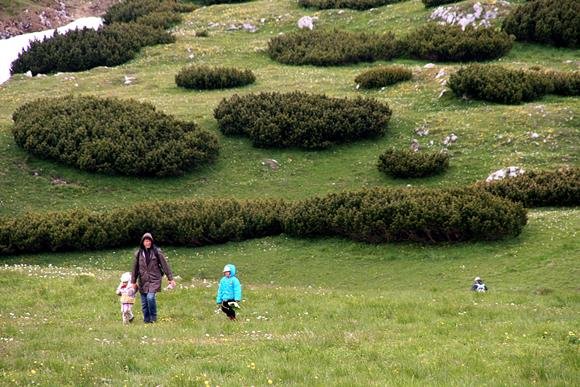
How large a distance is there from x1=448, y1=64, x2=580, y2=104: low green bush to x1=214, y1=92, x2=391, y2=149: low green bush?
16.9 feet

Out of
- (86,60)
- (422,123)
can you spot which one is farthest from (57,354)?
(86,60)

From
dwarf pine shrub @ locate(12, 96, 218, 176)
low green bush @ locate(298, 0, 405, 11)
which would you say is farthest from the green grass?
low green bush @ locate(298, 0, 405, 11)

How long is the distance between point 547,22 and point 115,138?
30201 mm

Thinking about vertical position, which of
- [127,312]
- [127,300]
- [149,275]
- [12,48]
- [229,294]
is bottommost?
[12,48]

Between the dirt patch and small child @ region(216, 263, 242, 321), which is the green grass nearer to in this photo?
small child @ region(216, 263, 242, 321)

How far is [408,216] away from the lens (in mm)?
31812

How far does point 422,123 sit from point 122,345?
32026 millimetres

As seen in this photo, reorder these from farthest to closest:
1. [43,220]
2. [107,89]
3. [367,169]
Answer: [107,89], [367,169], [43,220]

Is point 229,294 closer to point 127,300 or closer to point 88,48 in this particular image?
point 127,300

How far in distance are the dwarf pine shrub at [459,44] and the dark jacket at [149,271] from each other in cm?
3919

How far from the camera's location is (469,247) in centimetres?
3116

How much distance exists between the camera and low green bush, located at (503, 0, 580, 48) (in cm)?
5525

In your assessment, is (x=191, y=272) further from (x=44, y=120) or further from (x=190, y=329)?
(x=44, y=120)

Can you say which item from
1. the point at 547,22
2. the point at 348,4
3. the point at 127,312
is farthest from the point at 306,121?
the point at 348,4
